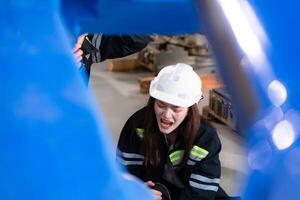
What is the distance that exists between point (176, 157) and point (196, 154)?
0.06m

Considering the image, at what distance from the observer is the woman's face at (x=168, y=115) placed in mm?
1283

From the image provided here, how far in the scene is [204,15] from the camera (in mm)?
203

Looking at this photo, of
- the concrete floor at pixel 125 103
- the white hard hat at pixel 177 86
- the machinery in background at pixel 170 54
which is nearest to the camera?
the white hard hat at pixel 177 86

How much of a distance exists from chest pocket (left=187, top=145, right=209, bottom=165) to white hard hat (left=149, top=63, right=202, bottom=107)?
139 millimetres

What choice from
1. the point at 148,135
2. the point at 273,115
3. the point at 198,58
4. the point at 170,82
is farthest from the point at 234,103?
the point at 198,58

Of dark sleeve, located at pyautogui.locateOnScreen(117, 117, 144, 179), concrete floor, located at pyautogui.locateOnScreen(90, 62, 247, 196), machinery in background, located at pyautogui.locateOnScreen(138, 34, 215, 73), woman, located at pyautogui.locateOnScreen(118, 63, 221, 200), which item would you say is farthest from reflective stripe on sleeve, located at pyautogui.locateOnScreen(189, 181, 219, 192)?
machinery in background, located at pyautogui.locateOnScreen(138, 34, 215, 73)

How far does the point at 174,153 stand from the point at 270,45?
115cm

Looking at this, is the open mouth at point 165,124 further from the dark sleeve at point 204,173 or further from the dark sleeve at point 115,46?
the dark sleeve at point 115,46

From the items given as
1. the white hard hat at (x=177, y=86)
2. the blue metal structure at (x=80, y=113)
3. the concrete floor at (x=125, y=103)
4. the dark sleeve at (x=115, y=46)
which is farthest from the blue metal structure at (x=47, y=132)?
the concrete floor at (x=125, y=103)

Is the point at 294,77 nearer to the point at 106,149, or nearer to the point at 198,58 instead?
the point at 106,149

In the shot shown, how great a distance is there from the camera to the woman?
1324mm

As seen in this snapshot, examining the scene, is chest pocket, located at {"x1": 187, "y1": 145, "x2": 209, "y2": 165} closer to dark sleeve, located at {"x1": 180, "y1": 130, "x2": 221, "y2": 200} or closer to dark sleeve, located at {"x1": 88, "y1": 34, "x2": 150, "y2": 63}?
dark sleeve, located at {"x1": 180, "y1": 130, "x2": 221, "y2": 200}

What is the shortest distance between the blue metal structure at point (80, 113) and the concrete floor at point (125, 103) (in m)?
1.52

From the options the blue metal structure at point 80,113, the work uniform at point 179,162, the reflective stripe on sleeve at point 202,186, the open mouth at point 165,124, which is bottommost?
the blue metal structure at point 80,113
